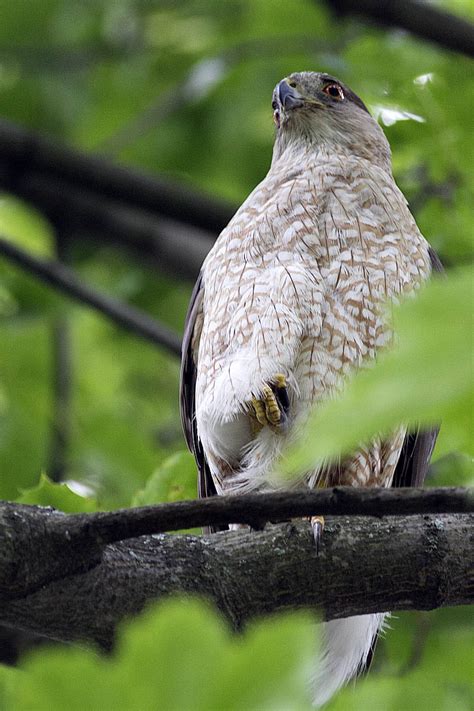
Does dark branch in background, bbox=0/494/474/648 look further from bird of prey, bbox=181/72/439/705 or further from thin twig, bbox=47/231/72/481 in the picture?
thin twig, bbox=47/231/72/481

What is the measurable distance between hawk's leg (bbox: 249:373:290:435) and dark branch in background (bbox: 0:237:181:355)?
186 cm

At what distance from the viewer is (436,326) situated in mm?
1153

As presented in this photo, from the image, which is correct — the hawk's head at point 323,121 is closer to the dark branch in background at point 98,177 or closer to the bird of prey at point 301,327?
the bird of prey at point 301,327

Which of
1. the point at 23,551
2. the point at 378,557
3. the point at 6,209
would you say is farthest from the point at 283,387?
the point at 6,209

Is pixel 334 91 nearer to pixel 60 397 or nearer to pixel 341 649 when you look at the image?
pixel 60 397

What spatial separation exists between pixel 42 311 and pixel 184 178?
1970 mm

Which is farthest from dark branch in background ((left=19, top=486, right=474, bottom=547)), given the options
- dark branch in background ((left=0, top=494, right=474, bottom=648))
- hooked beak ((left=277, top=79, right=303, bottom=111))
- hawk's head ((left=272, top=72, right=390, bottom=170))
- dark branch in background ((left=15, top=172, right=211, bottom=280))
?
dark branch in background ((left=15, top=172, right=211, bottom=280))

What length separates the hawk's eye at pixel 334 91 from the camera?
207 inches

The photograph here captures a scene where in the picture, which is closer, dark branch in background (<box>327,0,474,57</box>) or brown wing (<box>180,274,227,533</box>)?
brown wing (<box>180,274,227,533</box>)

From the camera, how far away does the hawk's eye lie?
17.3 ft

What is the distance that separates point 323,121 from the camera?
16.4ft

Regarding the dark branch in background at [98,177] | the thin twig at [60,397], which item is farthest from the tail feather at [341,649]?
the dark branch in background at [98,177]

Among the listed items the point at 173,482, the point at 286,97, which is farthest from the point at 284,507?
the point at 286,97

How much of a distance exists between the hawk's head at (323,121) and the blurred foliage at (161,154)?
20 cm
